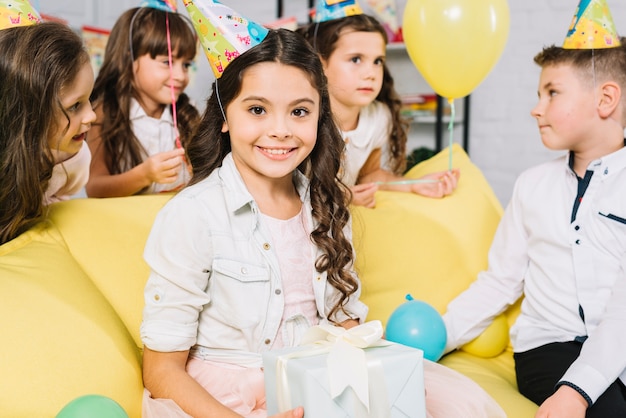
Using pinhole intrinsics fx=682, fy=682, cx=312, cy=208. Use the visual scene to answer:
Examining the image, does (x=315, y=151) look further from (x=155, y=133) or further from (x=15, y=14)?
(x=155, y=133)

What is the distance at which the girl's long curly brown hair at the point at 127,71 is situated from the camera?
2227 millimetres

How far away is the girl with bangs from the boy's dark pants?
1207 mm

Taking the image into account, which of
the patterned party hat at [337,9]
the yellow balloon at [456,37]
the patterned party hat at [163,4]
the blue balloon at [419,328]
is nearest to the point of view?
the blue balloon at [419,328]

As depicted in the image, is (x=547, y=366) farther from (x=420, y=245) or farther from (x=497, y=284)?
(x=420, y=245)

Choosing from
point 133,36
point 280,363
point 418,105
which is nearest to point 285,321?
point 280,363

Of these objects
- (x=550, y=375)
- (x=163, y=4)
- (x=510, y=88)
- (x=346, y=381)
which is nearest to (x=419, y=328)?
(x=550, y=375)

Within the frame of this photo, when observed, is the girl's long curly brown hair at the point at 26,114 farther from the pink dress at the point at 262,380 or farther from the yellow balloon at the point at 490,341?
the yellow balloon at the point at 490,341

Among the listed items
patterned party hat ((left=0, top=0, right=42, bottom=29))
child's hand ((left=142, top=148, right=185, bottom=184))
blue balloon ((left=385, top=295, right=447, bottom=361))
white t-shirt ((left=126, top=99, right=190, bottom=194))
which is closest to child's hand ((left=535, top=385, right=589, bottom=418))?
blue balloon ((left=385, top=295, right=447, bottom=361))

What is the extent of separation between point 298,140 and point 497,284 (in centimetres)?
69

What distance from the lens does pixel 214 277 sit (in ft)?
3.96

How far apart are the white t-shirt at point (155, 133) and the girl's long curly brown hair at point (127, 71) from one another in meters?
0.05

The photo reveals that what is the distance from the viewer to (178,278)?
1147 millimetres

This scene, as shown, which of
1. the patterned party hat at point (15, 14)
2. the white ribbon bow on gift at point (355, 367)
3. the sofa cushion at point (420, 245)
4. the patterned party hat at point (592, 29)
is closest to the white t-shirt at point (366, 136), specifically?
the sofa cushion at point (420, 245)

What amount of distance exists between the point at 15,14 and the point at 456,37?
1.02 metres
